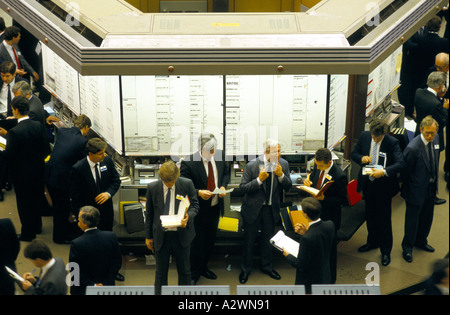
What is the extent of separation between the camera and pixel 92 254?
6074mm

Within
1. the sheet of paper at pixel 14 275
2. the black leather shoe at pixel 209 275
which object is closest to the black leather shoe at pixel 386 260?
the black leather shoe at pixel 209 275

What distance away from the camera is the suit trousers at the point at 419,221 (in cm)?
769

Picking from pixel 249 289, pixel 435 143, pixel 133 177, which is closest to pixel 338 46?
pixel 435 143

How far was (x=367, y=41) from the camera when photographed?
7543 millimetres

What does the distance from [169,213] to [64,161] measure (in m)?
1.61

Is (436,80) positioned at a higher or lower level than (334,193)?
higher

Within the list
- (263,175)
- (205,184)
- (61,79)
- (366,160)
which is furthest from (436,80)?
(61,79)

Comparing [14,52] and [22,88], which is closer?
[22,88]

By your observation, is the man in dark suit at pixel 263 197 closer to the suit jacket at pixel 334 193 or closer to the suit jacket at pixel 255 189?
the suit jacket at pixel 255 189

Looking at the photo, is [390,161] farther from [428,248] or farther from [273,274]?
[273,274]

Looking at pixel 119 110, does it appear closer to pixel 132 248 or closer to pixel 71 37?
pixel 71 37

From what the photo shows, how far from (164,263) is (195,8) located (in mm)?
3945

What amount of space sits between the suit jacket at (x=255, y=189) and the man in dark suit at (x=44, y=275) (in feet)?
7.58

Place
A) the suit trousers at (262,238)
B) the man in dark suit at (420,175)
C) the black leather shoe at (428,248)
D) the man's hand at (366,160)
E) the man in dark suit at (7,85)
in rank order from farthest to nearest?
the man in dark suit at (7,85) < the black leather shoe at (428,248) < the man's hand at (366,160) < the man in dark suit at (420,175) < the suit trousers at (262,238)
